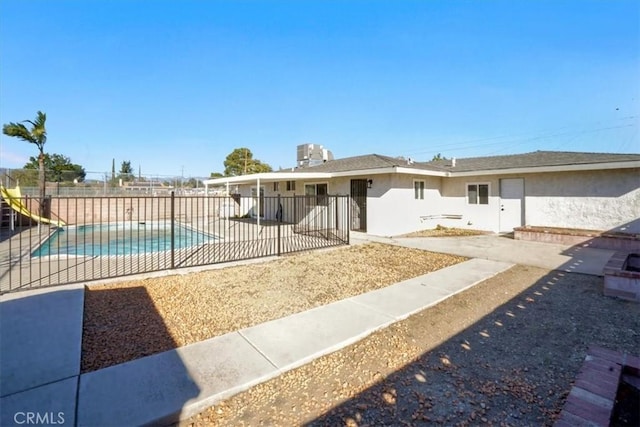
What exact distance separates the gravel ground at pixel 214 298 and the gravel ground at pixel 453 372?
1.41m

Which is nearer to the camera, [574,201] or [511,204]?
[574,201]

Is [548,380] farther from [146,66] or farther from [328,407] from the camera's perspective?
[146,66]

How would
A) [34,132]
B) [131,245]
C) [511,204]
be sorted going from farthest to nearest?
1. [34,132]
2. [511,204]
3. [131,245]

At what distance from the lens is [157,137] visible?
84.1 ft

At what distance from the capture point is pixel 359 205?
1355cm

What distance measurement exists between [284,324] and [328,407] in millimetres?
1610

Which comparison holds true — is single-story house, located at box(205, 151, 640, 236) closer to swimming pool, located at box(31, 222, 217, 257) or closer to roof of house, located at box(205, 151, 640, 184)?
roof of house, located at box(205, 151, 640, 184)

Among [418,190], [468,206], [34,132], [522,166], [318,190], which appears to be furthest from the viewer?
[34,132]

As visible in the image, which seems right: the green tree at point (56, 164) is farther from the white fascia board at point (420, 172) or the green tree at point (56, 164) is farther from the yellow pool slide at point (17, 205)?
the white fascia board at point (420, 172)

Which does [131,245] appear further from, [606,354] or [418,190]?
[418,190]

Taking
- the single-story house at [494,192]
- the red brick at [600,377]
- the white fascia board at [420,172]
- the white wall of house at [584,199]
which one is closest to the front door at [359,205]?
the single-story house at [494,192]

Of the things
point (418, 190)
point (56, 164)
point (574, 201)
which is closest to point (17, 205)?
point (418, 190)

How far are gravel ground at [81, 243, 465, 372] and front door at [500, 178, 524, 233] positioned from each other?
6.47 metres

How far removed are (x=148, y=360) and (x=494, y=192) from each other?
14.3 metres
